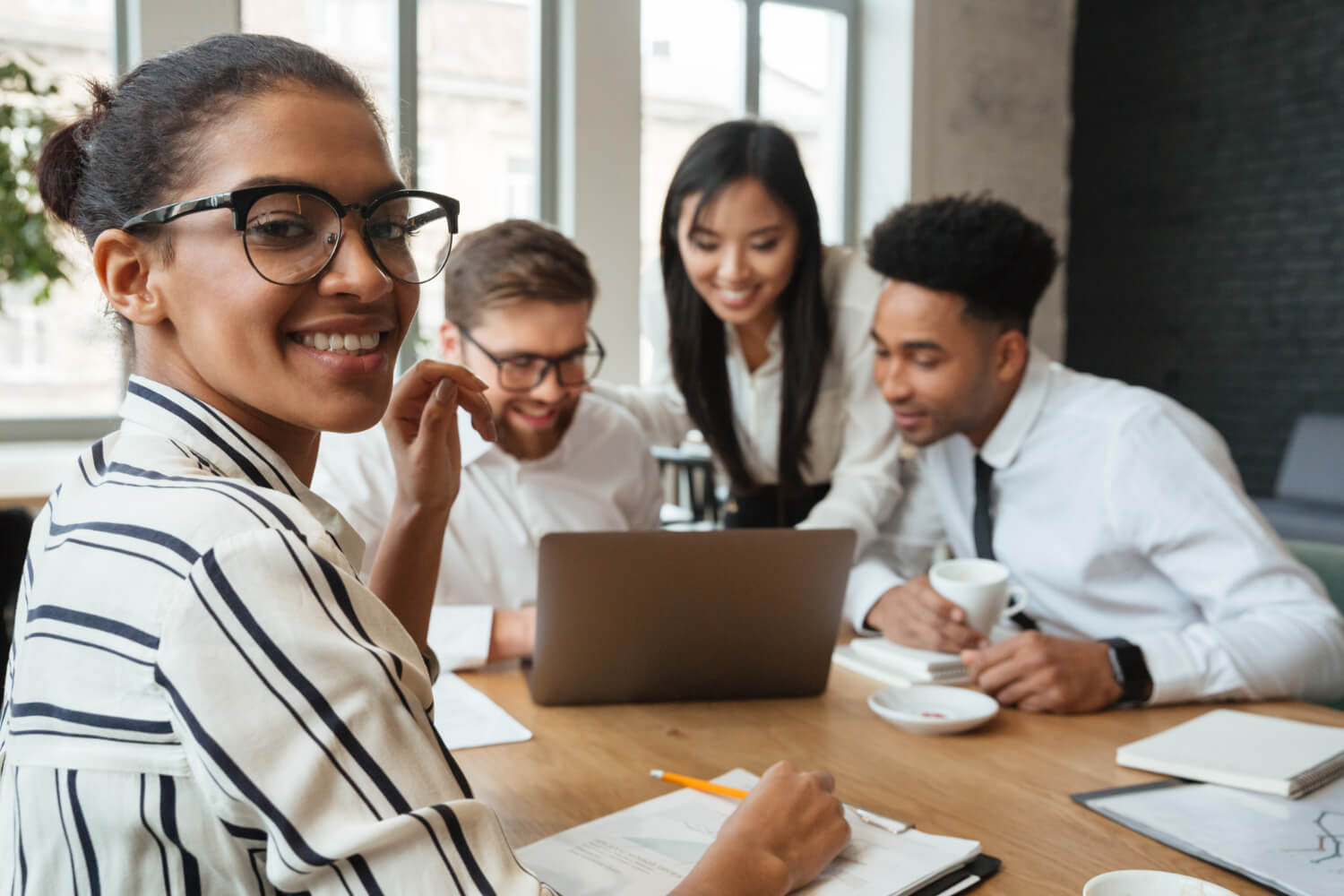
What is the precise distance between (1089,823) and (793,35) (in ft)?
16.3

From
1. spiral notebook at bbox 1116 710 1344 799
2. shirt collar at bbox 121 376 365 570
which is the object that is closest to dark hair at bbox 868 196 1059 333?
spiral notebook at bbox 1116 710 1344 799

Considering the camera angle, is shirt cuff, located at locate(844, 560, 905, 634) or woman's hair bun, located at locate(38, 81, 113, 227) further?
shirt cuff, located at locate(844, 560, 905, 634)

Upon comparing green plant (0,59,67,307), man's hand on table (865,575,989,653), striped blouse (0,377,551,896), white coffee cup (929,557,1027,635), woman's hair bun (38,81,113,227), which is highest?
green plant (0,59,67,307)

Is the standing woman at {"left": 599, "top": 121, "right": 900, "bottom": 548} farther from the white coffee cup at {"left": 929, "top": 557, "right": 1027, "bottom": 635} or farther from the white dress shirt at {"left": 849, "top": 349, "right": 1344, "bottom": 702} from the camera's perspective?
the white coffee cup at {"left": 929, "top": 557, "right": 1027, "bottom": 635}

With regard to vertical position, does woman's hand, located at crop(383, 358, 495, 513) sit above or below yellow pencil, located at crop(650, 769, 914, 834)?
above

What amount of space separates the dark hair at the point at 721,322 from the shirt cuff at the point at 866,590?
52cm

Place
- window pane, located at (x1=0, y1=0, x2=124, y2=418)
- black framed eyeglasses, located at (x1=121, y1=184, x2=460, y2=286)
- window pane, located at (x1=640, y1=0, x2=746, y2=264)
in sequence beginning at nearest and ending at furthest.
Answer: black framed eyeglasses, located at (x1=121, y1=184, x2=460, y2=286), window pane, located at (x1=0, y1=0, x2=124, y2=418), window pane, located at (x1=640, y1=0, x2=746, y2=264)

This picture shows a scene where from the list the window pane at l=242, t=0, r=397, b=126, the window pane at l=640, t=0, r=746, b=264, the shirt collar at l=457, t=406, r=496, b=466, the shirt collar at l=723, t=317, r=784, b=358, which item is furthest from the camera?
the window pane at l=640, t=0, r=746, b=264

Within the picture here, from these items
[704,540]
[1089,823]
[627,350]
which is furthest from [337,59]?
[627,350]

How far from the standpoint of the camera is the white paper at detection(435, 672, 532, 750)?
48.8 inches

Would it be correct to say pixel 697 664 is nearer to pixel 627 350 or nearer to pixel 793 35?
pixel 627 350

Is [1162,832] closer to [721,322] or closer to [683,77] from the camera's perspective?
[721,322]

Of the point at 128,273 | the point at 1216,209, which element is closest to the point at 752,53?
the point at 1216,209

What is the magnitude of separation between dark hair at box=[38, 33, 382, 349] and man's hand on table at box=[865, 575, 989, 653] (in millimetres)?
1025
